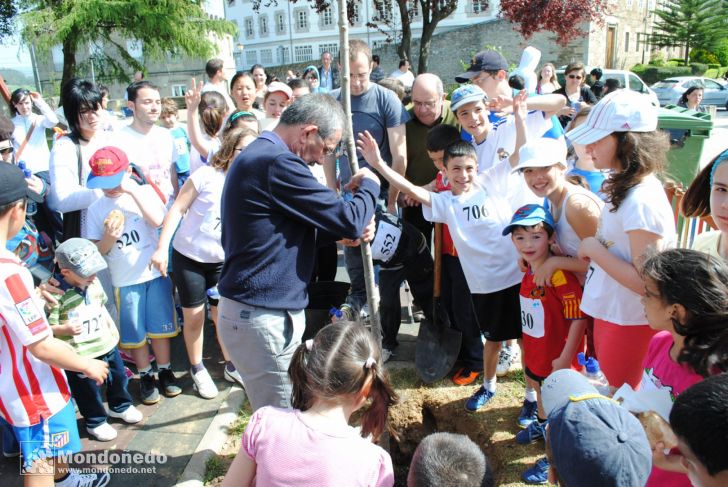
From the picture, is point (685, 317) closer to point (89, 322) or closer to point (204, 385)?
point (89, 322)

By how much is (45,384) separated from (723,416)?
258 cm

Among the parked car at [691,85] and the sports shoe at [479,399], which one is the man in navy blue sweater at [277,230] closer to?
the sports shoe at [479,399]

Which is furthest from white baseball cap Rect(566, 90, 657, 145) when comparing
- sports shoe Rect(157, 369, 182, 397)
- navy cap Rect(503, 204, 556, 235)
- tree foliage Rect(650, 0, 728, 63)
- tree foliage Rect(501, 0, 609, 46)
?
tree foliage Rect(650, 0, 728, 63)

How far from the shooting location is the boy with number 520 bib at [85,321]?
2895 millimetres

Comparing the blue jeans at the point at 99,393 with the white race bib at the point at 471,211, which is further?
the white race bib at the point at 471,211

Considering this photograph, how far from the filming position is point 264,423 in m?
1.83

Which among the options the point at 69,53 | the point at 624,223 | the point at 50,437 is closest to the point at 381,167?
the point at 624,223

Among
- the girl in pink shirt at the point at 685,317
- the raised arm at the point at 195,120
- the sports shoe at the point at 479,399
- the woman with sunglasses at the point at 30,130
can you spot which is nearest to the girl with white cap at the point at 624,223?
the girl in pink shirt at the point at 685,317

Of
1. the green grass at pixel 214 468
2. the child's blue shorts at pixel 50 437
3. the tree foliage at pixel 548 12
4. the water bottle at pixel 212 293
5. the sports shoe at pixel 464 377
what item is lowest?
the green grass at pixel 214 468

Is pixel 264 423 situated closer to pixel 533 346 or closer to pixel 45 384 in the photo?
pixel 45 384

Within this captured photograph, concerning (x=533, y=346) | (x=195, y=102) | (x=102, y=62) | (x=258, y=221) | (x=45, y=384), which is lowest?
(x=533, y=346)

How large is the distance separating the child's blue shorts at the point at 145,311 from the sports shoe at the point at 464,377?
6.60 feet

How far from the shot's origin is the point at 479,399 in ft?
11.2

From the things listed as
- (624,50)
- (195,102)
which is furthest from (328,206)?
(624,50)
